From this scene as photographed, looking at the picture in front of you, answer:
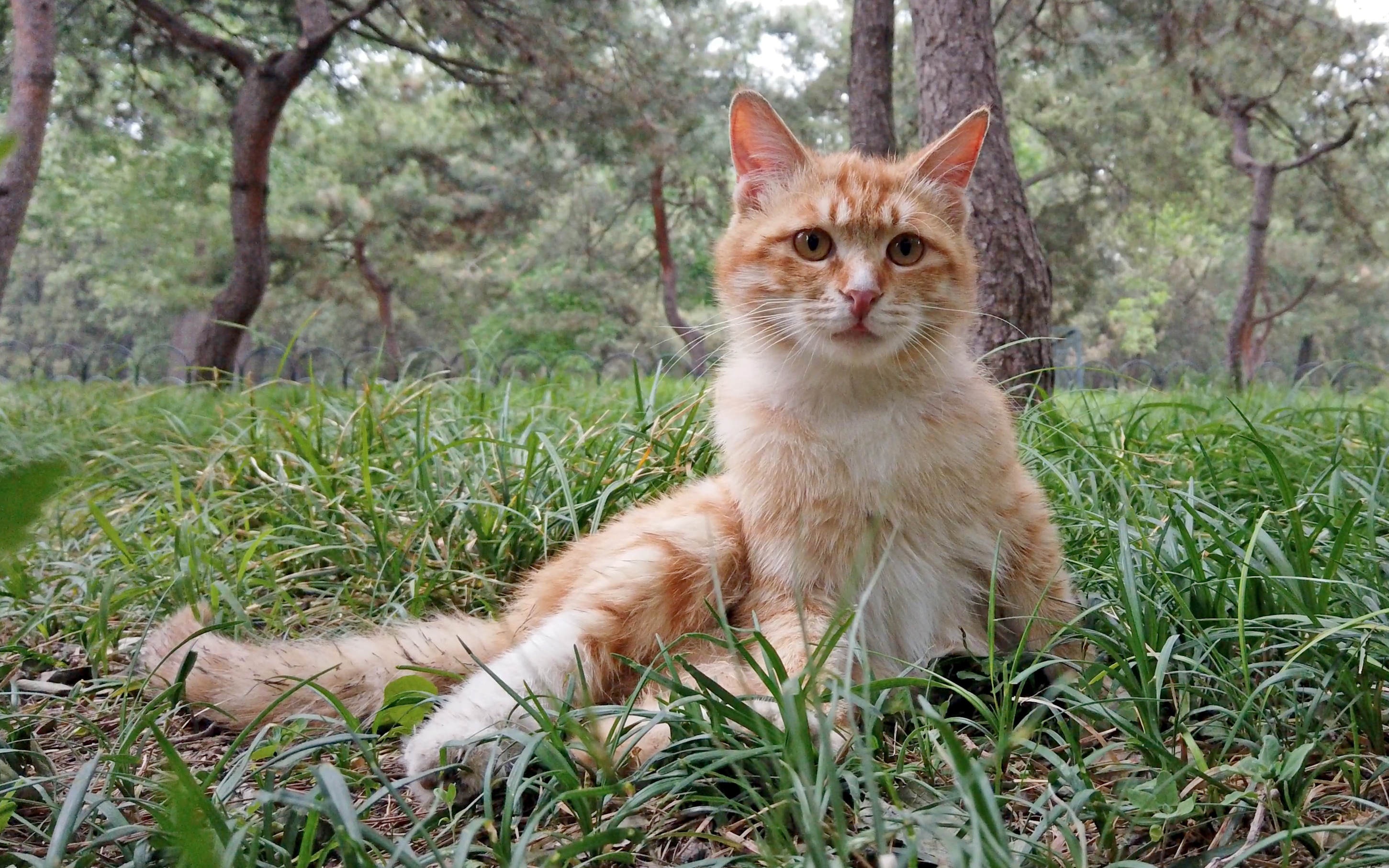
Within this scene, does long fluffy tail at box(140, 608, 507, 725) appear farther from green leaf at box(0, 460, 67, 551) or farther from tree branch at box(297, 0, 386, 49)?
tree branch at box(297, 0, 386, 49)

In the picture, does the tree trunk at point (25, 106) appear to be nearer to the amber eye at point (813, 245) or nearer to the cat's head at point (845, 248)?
the cat's head at point (845, 248)

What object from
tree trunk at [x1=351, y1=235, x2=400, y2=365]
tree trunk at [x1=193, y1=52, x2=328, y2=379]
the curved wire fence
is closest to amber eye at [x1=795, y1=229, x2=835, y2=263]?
the curved wire fence

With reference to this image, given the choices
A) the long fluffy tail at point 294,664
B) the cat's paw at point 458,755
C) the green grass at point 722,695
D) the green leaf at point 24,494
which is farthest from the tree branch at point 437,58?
the green leaf at point 24,494

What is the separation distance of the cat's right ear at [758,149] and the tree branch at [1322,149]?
40.2 ft

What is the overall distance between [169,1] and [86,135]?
3.16 m

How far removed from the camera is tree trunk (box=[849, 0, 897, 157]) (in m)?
5.75

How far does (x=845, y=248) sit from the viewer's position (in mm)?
2139

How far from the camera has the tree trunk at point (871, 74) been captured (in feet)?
18.9

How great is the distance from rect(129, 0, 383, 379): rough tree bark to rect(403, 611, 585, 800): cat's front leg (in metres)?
7.70

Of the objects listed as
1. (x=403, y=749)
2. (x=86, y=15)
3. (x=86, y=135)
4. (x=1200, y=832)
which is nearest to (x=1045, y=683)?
(x=1200, y=832)

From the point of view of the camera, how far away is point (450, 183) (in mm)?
16672

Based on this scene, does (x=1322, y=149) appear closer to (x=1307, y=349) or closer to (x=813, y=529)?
(x=1307, y=349)

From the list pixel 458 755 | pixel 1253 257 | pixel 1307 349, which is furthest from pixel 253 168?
pixel 1307 349

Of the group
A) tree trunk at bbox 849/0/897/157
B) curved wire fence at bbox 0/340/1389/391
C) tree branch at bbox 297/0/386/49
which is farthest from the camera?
tree branch at bbox 297/0/386/49
